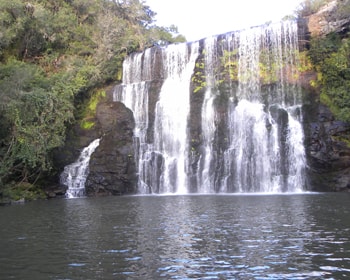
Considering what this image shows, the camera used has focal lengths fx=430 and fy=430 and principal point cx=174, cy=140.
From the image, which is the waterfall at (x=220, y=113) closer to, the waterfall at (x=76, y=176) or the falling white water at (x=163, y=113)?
the falling white water at (x=163, y=113)

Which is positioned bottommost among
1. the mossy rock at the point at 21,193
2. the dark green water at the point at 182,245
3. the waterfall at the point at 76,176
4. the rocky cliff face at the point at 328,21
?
the dark green water at the point at 182,245

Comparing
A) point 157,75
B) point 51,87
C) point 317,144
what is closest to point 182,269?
point 317,144

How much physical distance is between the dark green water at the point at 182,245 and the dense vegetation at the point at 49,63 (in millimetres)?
10901

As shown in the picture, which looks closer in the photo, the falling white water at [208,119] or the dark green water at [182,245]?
the dark green water at [182,245]

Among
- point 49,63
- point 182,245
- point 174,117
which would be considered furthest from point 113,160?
point 182,245

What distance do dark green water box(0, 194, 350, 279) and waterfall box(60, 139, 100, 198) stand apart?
1315 centimetres

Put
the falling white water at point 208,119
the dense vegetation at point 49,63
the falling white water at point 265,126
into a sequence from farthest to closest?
the falling white water at point 208,119 → the falling white water at point 265,126 → the dense vegetation at point 49,63

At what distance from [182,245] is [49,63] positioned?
2798cm

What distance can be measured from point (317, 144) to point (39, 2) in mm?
25700

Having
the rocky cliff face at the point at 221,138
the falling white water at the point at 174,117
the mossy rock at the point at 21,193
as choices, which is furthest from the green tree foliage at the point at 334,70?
the mossy rock at the point at 21,193

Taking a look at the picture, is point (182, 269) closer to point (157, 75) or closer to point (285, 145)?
point (285, 145)

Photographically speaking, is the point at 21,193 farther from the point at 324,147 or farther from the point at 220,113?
the point at 324,147

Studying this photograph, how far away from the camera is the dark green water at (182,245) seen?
7383 millimetres

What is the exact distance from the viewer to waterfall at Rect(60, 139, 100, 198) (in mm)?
28219
